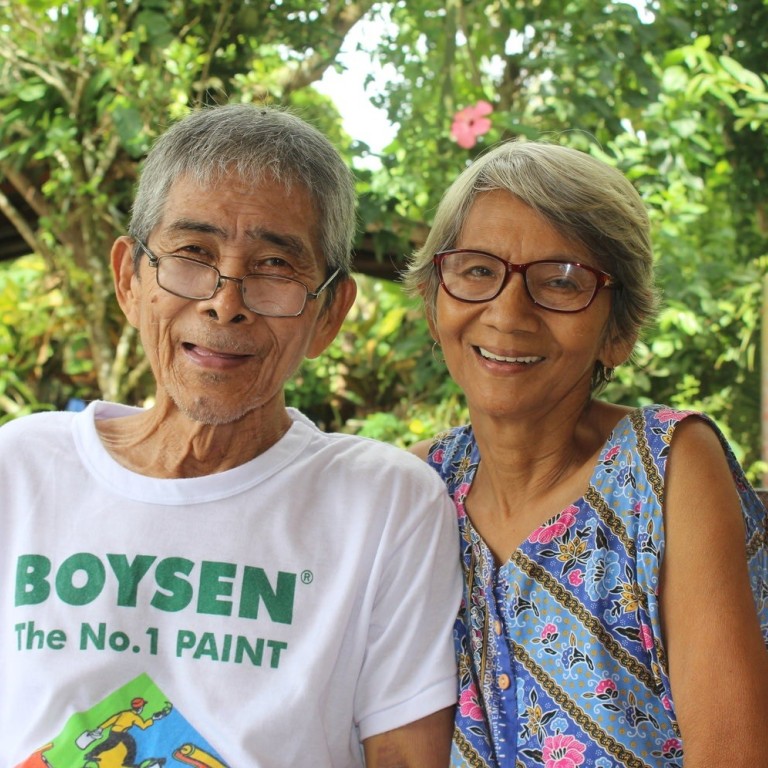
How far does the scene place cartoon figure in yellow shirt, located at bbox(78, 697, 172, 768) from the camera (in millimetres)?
Result: 1625

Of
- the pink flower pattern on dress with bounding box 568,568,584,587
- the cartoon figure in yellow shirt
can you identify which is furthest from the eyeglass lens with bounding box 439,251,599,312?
the cartoon figure in yellow shirt

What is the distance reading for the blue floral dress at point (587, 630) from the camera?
1626mm

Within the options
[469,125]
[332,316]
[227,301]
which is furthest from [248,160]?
[469,125]

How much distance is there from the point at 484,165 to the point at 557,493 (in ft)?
2.25

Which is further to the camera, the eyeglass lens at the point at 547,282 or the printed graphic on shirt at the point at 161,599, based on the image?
the eyeglass lens at the point at 547,282

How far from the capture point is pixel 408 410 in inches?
161

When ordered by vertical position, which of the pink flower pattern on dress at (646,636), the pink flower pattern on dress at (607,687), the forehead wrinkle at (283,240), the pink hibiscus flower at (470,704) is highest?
the forehead wrinkle at (283,240)

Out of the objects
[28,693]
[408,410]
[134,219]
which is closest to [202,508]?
[28,693]

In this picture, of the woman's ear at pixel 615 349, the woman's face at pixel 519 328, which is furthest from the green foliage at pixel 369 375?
the woman's face at pixel 519 328

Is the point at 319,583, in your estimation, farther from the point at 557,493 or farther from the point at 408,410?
the point at 408,410

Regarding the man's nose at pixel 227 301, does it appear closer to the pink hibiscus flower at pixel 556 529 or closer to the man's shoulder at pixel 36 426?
the man's shoulder at pixel 36 426

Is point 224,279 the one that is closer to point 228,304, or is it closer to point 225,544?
point 228,304

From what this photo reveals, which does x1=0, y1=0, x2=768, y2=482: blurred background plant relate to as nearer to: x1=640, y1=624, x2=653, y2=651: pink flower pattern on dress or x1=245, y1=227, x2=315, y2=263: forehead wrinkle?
x1=245, y1=227, x2=315, y2=263: forehead wrinkle

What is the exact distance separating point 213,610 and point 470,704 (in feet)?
1.64
